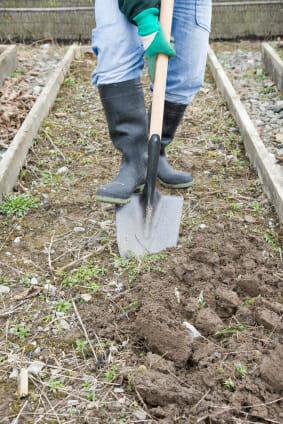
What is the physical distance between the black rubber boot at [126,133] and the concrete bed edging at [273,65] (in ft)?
8.39

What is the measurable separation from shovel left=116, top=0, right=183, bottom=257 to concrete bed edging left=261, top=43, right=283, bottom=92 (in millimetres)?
2662

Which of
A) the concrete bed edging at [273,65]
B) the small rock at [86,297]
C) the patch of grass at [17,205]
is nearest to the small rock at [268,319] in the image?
the small rock at [86,297]

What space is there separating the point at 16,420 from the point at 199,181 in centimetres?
206

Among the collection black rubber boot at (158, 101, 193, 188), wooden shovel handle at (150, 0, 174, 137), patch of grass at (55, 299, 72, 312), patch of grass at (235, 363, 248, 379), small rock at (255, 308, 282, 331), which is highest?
wooden shovel handle at (150, 0, 174, 137)

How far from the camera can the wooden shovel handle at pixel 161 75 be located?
9.35 feet

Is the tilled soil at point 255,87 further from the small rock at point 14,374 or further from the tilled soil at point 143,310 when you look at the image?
the small rock at point 14,374

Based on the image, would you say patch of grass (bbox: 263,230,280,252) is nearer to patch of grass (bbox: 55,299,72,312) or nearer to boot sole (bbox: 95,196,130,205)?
boot sole (bbox: 95,196,130,205)

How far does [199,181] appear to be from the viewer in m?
3.67

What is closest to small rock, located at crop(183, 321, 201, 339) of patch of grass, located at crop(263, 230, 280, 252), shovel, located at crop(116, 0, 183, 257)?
shovel, located at crop(116, 0, 183, 257)

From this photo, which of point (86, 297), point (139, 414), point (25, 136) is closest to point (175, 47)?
point (25, 136)

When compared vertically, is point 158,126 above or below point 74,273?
above

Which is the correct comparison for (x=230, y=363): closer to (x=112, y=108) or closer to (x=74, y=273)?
(x=74, y=273)

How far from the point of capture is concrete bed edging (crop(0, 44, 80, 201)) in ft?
11.4

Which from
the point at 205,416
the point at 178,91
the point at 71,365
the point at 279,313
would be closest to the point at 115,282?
the point at 71,365
